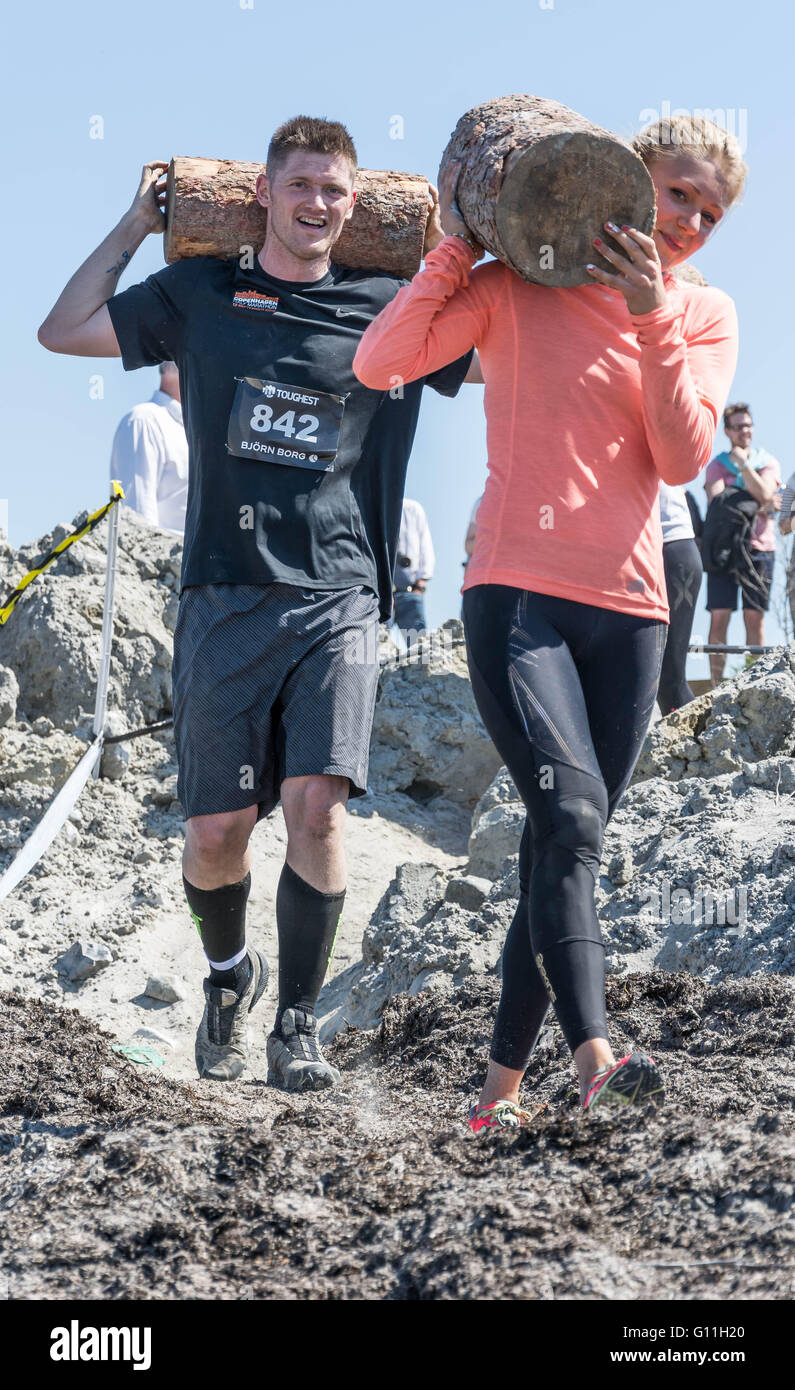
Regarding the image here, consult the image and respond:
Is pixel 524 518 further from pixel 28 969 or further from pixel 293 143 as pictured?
pixel 28 969

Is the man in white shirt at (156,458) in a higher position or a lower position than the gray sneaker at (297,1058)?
higher

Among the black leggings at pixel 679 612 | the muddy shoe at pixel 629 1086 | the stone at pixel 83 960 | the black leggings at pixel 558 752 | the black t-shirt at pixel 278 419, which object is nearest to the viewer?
the muddy shoe at pixel 629 1086

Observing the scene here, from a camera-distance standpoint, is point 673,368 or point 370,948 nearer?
point 673,368

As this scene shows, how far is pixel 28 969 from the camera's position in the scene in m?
5.73

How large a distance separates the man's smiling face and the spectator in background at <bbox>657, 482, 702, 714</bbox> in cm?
303

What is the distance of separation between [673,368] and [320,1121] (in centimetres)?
177

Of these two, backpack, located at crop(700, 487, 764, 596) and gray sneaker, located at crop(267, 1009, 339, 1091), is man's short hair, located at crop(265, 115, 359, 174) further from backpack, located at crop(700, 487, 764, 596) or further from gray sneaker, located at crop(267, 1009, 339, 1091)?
backpack, located at crop(700, 487, 764, 596)

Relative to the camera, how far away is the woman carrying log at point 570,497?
2.71 metres

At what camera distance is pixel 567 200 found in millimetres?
2904

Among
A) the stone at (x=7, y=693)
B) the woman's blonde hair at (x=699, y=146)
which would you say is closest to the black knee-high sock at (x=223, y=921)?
the woman's blonde hair at (x=699, y=146)

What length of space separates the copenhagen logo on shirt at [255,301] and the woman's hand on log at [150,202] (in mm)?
453

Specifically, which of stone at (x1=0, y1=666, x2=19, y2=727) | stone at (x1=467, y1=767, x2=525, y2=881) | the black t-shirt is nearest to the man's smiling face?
the black t-shirt

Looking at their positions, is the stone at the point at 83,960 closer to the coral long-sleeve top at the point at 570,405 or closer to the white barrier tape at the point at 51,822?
the white barrier tape at the point at 51,822
